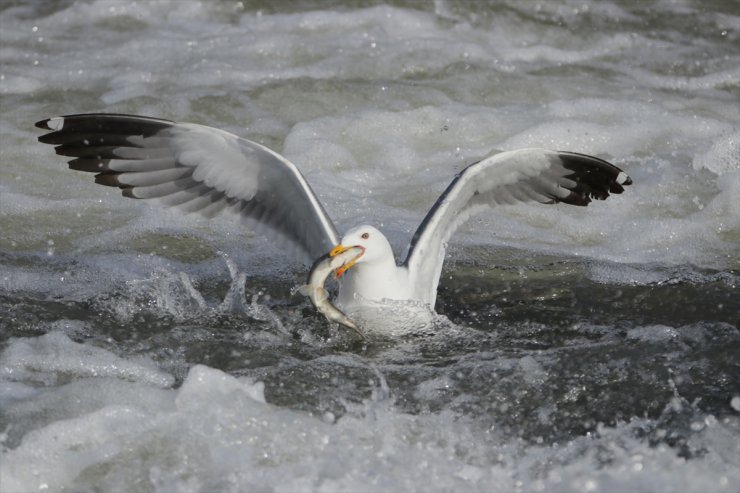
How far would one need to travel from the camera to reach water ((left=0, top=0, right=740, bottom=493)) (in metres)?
3.91

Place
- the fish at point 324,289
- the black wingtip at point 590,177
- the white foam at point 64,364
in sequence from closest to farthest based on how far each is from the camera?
the white foam at point 64,364
the fish at point 324,289
the black wingtip at point 590,177

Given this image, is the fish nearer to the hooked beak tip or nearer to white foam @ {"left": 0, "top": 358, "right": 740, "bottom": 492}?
the hooked beak tip

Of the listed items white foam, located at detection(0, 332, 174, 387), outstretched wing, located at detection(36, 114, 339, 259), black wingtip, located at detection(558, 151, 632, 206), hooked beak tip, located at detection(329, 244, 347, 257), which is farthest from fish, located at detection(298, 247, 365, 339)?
black wingtip, located at detection(558, 151, 632, 206)

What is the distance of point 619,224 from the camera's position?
662 centimetres

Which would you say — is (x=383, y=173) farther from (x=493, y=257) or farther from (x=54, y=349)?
(x=54, y=349)

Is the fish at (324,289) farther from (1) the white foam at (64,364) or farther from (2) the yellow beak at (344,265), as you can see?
(1) the white foam at (64,364)

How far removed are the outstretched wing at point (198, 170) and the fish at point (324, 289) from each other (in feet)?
1.19

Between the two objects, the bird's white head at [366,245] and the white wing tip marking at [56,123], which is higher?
the white wing tip marking at [56,123]

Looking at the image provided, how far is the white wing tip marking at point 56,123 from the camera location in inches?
203

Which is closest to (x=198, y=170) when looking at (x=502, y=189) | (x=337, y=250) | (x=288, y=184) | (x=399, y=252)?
(x=288, y=184)

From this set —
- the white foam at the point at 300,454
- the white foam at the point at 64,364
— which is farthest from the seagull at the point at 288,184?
the white foam at the point at 300,454

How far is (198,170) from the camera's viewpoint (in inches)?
216

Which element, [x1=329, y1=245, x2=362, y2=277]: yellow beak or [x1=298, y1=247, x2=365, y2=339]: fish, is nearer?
[x1=298, y1=247, x2=365, y2=339]: fish

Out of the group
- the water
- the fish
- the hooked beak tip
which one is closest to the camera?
the water
